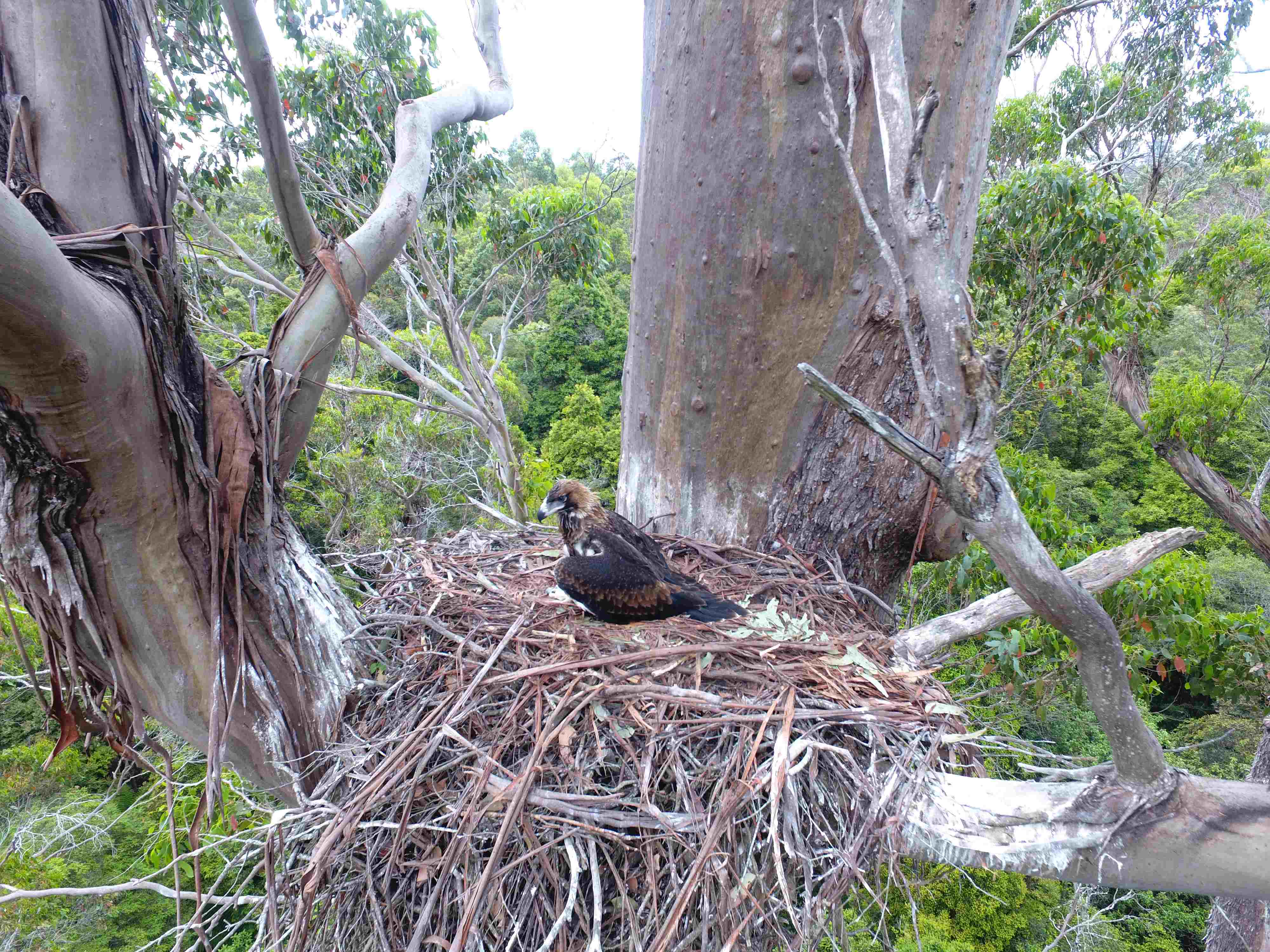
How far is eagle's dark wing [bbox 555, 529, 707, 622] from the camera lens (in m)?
2.77

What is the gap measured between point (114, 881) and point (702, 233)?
1091 cm

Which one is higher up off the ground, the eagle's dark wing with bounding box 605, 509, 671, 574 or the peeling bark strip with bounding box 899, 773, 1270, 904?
the eagle's dark wing with bounding box 605, 509, 671, 574

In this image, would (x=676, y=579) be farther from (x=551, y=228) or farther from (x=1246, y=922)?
(x=1246, y=922)

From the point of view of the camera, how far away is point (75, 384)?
154 cm

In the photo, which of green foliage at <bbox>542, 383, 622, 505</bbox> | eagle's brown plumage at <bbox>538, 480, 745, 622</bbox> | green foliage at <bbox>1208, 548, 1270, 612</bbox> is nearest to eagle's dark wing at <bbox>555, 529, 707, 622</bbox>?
eagle's brown plumage at <bbox>538, 480, 745, 622</bbox>

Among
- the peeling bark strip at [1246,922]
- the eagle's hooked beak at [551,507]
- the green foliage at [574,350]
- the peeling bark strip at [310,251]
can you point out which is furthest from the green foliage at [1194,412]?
the green foliage at [574,350]

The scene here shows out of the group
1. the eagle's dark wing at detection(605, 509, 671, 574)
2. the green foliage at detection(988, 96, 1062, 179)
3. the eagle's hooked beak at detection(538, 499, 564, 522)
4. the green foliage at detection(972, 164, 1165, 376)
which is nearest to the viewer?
the eagle's dark wing at detection(605, 509, 671, 574)

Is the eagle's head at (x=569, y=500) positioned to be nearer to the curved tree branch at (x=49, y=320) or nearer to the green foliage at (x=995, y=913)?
the curved tree branch at (x=49, y=320)

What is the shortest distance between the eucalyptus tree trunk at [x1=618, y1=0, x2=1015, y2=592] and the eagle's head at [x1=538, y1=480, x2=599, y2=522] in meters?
0.54

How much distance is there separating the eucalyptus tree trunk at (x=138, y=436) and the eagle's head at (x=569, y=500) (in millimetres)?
1318

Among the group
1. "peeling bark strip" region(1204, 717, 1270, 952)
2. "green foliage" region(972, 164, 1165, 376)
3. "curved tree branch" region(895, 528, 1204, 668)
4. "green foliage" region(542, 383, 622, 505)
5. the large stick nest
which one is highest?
"green foliage" region(972, 164, 1165, 376)

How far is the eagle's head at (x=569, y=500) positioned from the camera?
A: 352 cm

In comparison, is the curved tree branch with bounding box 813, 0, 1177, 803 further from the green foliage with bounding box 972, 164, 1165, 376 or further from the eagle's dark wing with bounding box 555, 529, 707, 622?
the green foliage with bounding box 972, 164, 1165, 376

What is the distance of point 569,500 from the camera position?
3596 mm
